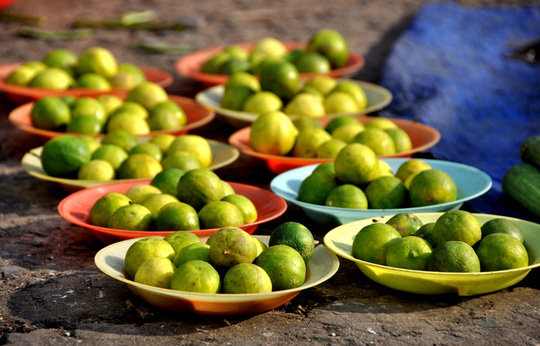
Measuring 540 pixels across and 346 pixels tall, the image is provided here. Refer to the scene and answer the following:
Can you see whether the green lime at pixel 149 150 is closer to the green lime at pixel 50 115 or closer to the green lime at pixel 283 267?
the green lime at pixel 50 115

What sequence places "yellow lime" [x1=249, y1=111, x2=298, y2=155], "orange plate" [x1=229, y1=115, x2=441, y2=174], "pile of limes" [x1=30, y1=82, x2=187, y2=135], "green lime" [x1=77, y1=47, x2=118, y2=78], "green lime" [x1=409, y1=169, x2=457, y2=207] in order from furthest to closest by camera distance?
"green lime" [x1=77, y1=47, x2=118, y2=78], "pile of limes" [x1=30, y1=82, x2=187, y2=135], "yellow lime" [x1=249, y1=111, x2=298, y2=155], "orange plate" [x1=229, y1=115, x2=441, y2=174], "green lime" [x1=409, y1=169, x2=457, y2=207]

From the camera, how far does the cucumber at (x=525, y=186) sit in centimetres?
334

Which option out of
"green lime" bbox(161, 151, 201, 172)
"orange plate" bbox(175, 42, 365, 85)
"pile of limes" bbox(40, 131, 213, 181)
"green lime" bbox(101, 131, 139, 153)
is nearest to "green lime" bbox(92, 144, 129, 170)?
"pile of limes" bbox(40, 131, 213, 181)

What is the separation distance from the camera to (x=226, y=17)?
323 inches

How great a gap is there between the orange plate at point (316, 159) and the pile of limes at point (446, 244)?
42.1 inches

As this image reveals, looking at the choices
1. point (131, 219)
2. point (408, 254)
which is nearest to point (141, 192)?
point (131, 219)

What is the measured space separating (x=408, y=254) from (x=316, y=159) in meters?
1.29

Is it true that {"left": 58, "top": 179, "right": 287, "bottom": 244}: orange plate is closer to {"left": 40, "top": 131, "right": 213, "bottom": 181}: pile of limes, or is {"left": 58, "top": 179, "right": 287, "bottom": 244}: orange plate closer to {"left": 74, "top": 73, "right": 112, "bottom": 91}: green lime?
{"left": 40, "top": 131, "right": 213, "bottom": 181}: pile of limes

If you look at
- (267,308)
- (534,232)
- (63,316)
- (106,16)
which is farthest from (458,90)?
(106,16)

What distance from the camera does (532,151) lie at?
3.48 metres

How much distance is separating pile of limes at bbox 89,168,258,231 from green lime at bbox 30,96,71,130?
1351 millimetres

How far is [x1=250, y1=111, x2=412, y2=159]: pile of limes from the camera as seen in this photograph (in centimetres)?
379

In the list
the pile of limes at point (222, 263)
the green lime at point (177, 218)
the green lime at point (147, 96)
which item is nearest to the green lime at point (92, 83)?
the green lime at point (147, 96)

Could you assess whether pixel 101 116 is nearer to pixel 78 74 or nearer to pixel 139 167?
pixel 139 167
